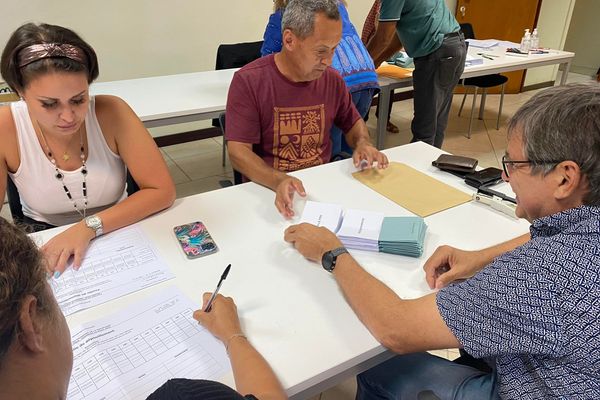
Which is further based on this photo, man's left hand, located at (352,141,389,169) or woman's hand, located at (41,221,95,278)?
man's left hand, located at (352,141,389,169)

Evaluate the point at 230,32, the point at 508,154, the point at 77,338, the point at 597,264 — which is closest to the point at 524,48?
the point at 230,32

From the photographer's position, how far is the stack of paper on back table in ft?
3.95

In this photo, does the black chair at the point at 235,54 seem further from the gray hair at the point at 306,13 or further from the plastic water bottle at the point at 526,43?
the plastic water bottle at the point at 526,43

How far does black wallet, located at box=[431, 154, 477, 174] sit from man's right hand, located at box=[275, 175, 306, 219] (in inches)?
22.2

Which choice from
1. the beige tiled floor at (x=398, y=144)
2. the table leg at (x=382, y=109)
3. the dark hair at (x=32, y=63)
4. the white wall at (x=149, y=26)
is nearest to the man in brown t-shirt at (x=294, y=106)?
the dark hair at (x=32, y=63)

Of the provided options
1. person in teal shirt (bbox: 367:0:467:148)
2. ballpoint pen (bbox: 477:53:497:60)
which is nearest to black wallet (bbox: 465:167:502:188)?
person in teal shirt (bbox: 367:0:467:148)

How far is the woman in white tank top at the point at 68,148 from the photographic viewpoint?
1.25m

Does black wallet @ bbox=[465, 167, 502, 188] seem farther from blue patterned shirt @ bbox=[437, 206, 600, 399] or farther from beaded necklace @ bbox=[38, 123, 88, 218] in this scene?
beaded necklace @ bbox=[38, 123, 88, 218]

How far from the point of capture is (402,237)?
1.21m

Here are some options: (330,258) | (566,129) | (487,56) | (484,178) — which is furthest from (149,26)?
(566,129)

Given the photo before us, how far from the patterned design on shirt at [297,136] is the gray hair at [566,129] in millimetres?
1119

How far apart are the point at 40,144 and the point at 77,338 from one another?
2.42ft

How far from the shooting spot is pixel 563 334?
2.35 feet

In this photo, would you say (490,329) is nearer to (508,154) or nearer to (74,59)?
(508,154)
